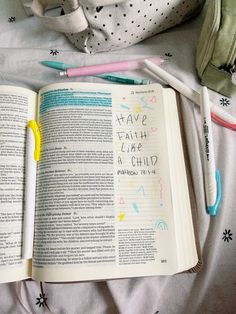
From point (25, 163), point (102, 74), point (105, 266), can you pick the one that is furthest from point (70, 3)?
point (105, 266)

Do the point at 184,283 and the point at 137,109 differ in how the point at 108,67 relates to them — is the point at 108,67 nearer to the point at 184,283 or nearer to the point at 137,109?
the point at 137,109

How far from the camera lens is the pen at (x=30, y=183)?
355 millimetres

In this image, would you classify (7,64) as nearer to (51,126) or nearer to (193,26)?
(51,126)

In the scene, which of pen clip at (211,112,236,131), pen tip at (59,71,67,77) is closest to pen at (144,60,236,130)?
pen clip at (211,112,236,131)

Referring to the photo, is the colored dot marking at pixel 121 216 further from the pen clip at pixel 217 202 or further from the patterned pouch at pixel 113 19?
the patterned pouch at pixel 113 19

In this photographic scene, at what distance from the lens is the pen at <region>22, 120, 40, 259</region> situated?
355 mm

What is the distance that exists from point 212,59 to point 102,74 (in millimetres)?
143

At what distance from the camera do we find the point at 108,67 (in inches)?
17.8

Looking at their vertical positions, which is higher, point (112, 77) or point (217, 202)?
point (112, 77)

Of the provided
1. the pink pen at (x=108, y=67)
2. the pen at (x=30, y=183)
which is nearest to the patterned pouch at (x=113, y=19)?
the pink pen at (x=108, y=67)

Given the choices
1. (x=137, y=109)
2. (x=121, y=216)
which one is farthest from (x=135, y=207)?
(x=137, y=109)

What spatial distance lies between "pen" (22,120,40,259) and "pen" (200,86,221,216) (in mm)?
194

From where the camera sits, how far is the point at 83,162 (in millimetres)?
377

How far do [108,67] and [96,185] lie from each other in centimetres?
17
